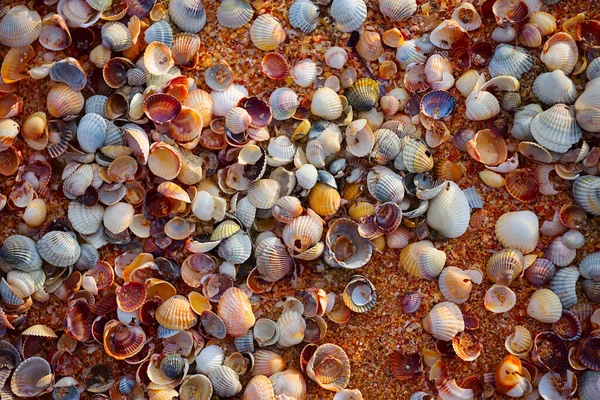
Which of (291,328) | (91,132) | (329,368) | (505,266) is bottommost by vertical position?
(329,368)

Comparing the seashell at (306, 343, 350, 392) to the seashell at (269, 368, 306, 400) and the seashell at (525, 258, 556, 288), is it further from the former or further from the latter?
the seashell at (525, 258, 556, 288)

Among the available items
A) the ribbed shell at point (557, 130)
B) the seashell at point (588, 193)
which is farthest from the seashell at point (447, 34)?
the seashell at point (588, 193)

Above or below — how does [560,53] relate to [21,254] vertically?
above

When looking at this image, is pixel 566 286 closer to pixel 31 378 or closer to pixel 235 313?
pixel 235 313

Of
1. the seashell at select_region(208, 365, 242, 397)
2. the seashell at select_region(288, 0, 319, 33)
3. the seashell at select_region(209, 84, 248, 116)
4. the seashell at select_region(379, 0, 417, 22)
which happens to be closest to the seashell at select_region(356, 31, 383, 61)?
the seashell at select_region(379, 0, 417, 22)

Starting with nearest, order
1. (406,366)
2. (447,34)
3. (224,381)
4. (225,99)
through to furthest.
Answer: (224,381) → (406,366) → (225,99) → (447,34)

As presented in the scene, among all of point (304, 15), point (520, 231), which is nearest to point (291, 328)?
point (520, 231)

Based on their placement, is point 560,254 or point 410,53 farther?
point 410,53
